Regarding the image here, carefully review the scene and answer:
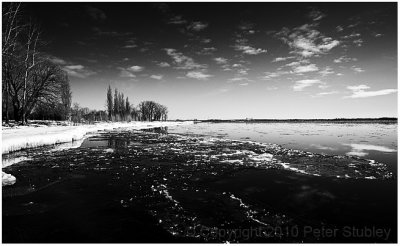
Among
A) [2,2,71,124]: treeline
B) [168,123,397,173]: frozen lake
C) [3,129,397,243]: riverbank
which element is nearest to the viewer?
[3,129,397,243]: riverbank

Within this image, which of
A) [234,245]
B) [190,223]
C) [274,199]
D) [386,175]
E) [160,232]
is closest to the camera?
[234,245]

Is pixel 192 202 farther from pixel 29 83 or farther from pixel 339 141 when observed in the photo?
pixel 29 83

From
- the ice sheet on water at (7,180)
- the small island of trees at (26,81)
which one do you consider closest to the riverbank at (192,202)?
the ice sheet on water at (7,180)

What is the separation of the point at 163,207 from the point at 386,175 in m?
5.99

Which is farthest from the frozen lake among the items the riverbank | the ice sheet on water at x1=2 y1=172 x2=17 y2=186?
the ice sheet on water at x1=2 y1=172 x2=17 y2=186

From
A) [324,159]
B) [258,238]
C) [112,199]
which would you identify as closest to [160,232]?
[258,238]

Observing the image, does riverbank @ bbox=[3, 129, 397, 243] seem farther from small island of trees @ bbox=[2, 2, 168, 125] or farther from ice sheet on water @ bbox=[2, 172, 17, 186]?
small island of trees @ bbox=[2, 2, 168, 125]

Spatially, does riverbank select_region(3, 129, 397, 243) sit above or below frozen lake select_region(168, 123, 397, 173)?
below

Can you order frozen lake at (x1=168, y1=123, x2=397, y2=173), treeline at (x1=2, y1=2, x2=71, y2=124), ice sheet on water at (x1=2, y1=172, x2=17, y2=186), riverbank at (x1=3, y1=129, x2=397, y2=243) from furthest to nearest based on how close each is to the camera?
1. treeline at (x1=2, y1=2, x2=71, y2=124)
2. frozen lake at (x1=168, y1=123, x2=397, y2=173)
3. ice sheet on water at (x1=2, y1=172, x2=17, y2=186)
4. riverbank at (x1=3, y1=129, x2=397, y2=243)

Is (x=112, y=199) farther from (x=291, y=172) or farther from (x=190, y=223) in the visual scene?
(x=291, y=172)

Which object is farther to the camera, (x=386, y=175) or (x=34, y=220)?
(x=386, y=175)

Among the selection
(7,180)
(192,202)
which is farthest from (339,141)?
(7,180)

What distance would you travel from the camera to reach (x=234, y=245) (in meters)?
3.28

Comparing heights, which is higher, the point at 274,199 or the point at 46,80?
the point at 46,80
